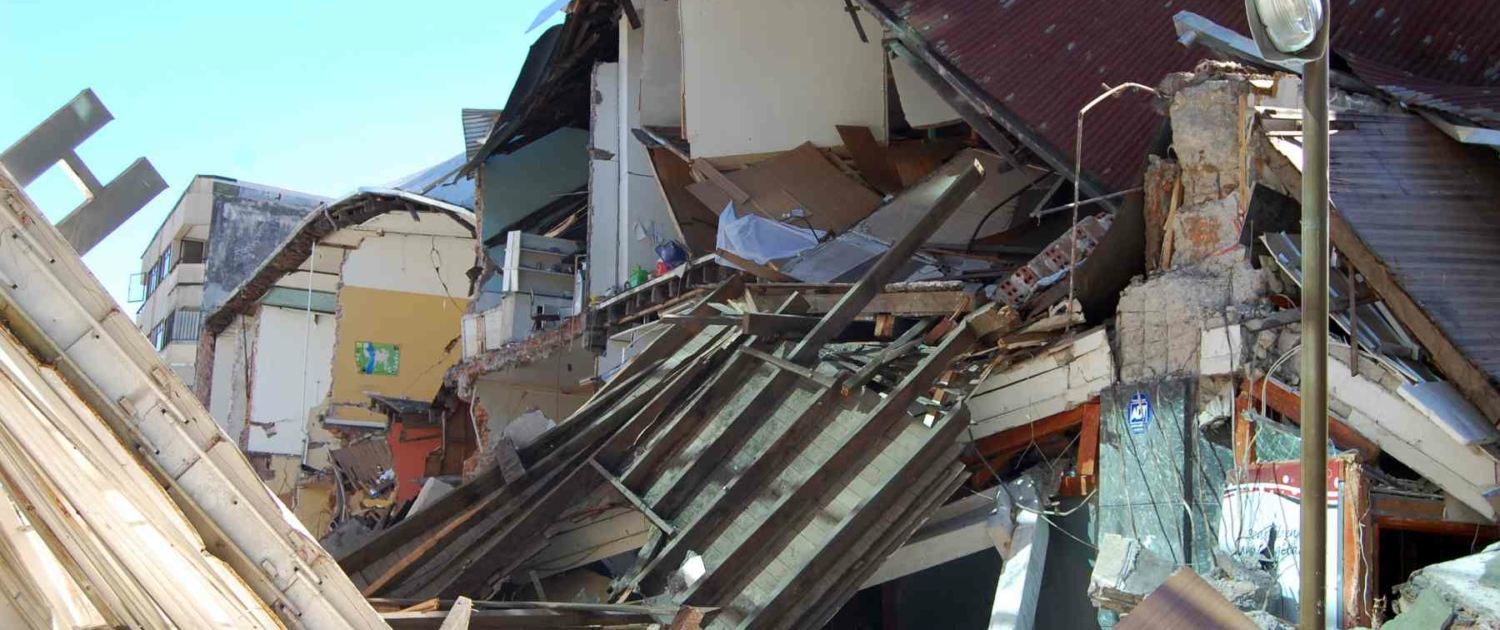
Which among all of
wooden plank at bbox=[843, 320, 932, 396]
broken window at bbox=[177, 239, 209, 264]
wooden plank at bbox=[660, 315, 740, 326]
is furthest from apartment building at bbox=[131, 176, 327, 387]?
wooden plank at bbox=[843, 320, 932, 396]

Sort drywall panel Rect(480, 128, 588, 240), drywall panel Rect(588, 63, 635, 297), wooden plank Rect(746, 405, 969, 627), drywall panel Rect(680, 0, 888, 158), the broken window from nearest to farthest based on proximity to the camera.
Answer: wooden plank Rect(746, 405, 969, 627)
drywall panel Rect(680, 0, 888, 158)
drywall panel Rect(588, 63, 635, 297)
drywall panel Rect(480, 128, 588, 240)
the broken window

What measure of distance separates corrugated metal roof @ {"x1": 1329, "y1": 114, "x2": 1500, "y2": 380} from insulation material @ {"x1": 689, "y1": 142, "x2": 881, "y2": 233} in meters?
6.57

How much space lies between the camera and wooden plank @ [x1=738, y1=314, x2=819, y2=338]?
35.6 ft

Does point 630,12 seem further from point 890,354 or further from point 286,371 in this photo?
point 286,371

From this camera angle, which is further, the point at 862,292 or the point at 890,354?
the point at 862,292

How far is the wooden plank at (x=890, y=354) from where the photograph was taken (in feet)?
32.6

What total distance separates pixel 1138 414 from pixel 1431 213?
6.68ft

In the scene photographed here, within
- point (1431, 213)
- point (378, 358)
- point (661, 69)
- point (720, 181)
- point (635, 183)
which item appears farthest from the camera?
point (378, 358)

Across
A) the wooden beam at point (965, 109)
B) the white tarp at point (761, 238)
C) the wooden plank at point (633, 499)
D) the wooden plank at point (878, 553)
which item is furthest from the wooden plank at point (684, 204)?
the wooden plank at point (878, 553)

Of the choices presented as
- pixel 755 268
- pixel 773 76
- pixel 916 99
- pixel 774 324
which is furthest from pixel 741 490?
pixel 773 76

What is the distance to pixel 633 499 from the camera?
1022cm

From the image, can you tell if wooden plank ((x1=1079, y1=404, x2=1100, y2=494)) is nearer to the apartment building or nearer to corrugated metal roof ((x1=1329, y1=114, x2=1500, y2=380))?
corrugated metal roof ((x1=1329, y1=114, x2=1500, y2=380))

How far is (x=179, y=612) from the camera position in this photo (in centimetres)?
445

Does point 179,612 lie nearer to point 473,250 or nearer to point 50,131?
point 50,131
